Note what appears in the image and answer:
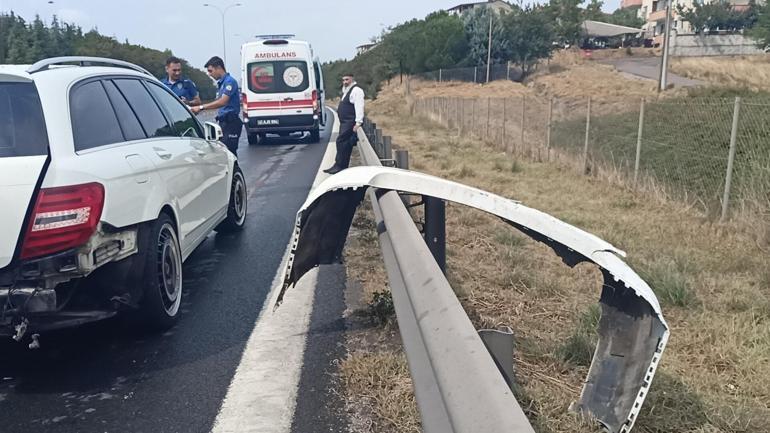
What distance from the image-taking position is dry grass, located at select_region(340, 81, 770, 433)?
292 cm

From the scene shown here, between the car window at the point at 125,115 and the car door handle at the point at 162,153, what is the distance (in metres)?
0.13

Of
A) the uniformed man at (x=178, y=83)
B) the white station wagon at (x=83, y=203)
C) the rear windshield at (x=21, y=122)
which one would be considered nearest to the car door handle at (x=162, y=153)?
Result: the white station wagon at (x=83, y=203)

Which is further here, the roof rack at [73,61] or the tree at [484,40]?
the tree at [484,40]

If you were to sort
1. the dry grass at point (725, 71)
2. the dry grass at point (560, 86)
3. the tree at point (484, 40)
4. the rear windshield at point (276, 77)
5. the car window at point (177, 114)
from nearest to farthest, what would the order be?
the car window at point (177, 114)
the rear windshield at point (276, 77)
the dry grass at point (725, 71)
the dry grass at point (560, 86)
the tree at point (484, 40)

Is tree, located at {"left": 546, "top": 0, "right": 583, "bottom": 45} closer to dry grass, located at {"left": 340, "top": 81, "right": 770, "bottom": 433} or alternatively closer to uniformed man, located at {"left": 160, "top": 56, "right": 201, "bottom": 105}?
uniformed man, located at {"left": 160, "top": 56, "right": 201, "bottom": 105}

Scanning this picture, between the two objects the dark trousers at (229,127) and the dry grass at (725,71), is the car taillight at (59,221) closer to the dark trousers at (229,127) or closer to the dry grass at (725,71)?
the dark trousers at (229,127)

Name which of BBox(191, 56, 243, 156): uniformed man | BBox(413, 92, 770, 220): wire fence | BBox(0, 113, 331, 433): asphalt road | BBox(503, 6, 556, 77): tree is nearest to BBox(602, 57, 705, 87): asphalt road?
BBox(503, 6, 556, 77): tree

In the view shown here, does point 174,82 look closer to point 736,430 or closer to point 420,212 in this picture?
point 420,212

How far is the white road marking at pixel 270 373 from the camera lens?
3.01 m

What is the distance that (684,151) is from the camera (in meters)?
10.4

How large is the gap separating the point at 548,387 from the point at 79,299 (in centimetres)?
251

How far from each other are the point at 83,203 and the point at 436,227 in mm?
1919

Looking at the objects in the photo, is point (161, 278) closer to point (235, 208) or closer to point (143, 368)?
point (143, 368)

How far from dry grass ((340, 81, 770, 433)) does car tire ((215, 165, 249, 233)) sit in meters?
1.54
